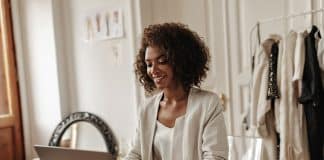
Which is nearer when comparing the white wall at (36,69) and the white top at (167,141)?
the white top at (167,141)

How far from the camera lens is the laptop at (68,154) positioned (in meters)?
1.19

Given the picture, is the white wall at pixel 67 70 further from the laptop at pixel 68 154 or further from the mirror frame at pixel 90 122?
the laptop at pixel 68 154

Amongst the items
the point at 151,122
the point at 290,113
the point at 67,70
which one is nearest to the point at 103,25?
the point at 67,70

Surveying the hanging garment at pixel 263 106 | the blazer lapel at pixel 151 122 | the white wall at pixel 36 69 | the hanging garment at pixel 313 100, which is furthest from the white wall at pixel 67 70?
the blazer lapel at pixel 151 122

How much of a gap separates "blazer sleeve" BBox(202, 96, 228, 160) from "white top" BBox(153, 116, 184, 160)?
83mm

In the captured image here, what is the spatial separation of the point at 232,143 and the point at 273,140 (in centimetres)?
61

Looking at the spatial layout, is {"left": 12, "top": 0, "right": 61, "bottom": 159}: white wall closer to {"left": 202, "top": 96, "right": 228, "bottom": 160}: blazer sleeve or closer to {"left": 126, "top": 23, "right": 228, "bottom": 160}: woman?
{"left": 126, "top": 23, "right": 228, "bottom": 160}: woman

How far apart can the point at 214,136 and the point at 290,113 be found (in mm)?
903

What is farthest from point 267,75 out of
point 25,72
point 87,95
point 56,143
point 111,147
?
point 25,72

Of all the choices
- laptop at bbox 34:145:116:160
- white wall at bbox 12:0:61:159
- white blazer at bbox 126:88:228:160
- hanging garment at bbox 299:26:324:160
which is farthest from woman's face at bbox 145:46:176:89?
white wall at bbox 12:0:61:159

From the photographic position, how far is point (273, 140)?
6.98 ft

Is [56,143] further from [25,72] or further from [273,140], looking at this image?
[273,140]

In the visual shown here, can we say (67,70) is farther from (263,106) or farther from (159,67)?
(159,67)

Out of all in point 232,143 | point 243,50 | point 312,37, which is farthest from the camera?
point 243,50
